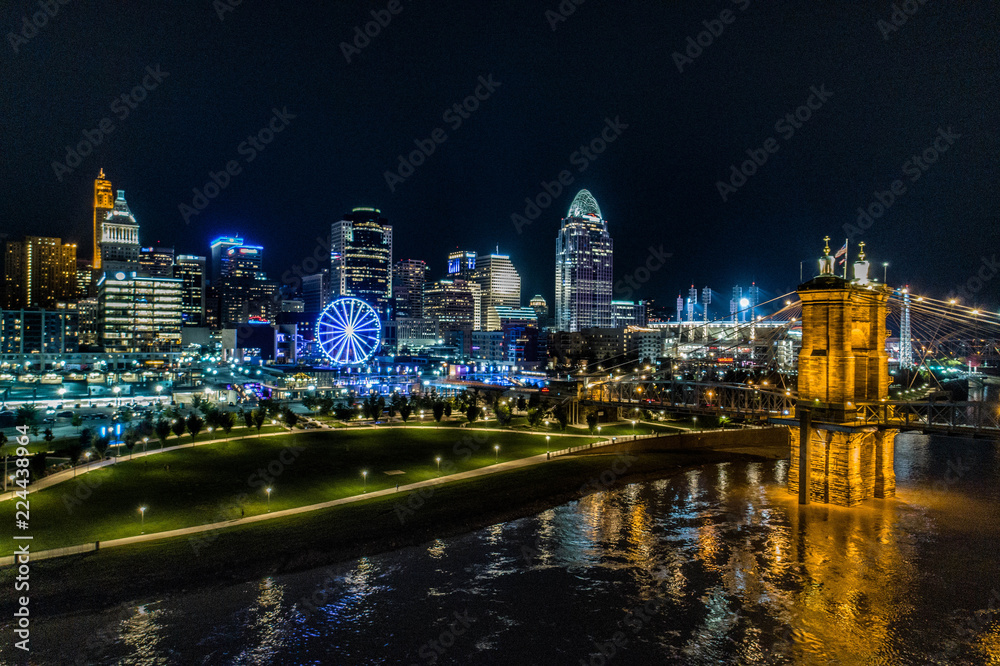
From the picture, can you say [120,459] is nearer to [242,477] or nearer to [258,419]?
[242,477]

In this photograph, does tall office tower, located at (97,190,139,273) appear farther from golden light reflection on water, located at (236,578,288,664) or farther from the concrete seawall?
golden light reflection on water, located at (236,578,288,664)

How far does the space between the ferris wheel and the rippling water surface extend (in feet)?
251

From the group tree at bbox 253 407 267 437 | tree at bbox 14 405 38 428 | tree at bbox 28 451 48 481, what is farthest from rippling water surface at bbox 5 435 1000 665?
tree at bbox 14 405 38 428

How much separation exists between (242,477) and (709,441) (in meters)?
44.6

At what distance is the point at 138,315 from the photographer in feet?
463

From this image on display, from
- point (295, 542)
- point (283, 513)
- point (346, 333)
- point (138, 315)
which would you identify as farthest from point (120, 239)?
point (295, 542)

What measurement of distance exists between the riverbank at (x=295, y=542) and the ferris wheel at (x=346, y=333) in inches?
2638

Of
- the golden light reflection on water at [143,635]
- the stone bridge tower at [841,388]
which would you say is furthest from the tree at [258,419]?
the stone bridge tower at [841,388]

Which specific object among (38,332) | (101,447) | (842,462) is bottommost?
(101,447)

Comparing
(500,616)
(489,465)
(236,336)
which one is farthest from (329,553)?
(236,336)

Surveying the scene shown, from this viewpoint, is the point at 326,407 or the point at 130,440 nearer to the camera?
the point at 130,440

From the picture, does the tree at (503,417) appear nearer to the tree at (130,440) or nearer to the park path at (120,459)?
the park path at (120,459)

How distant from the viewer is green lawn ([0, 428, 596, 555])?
1222 inches

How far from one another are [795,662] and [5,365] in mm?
144404
